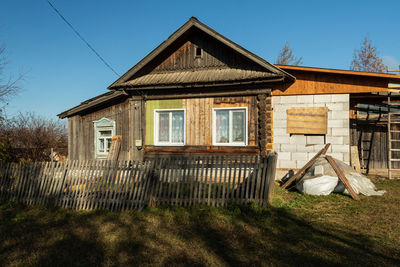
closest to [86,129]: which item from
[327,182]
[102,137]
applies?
[102,137]

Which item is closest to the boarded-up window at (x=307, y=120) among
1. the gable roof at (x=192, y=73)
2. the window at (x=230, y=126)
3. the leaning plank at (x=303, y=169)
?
the leaning plank at (x=303, y=169)

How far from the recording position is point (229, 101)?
10680 millimetres

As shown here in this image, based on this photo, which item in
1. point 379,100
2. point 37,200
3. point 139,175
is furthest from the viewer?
point 379,100

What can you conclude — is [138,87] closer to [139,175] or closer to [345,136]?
[139,175]

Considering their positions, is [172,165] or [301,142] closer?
[172,165]

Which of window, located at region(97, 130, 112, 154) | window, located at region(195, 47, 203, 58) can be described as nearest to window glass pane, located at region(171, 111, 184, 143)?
window, located at region(195, 47, 203, 58)

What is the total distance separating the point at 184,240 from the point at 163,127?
705 cm

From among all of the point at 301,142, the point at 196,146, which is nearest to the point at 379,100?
the point at 301,142

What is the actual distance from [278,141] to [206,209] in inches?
220

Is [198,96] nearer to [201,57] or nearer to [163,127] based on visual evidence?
[201,57]

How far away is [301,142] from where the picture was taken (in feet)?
35.8

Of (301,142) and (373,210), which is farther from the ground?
(301,142)

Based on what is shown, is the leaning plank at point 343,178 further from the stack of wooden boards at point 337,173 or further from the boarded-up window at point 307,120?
the boarded-up window at point 307,120

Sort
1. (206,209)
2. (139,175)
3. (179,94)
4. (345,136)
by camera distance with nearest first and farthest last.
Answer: (206,209), (139,175), (345,136), (179,94)
